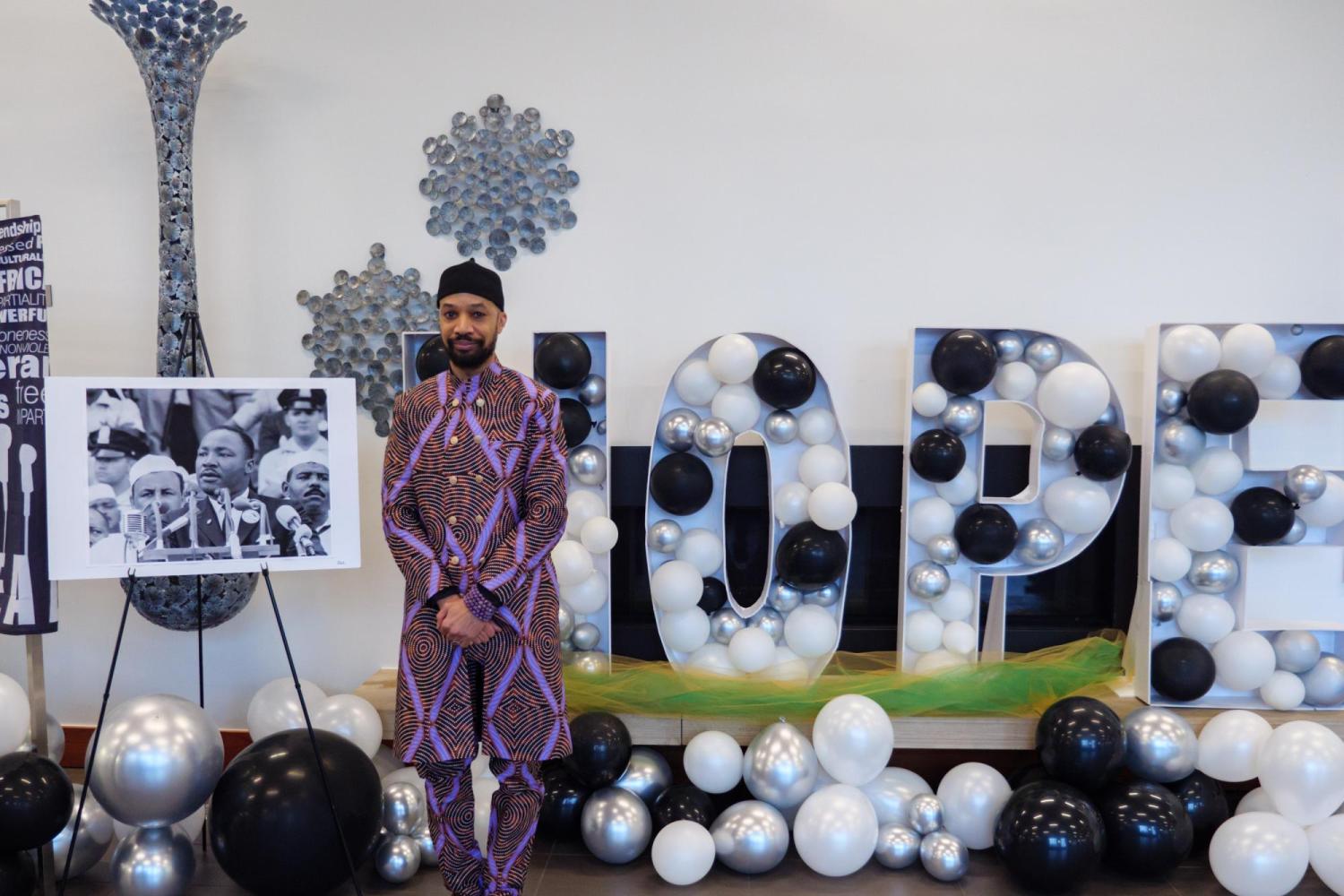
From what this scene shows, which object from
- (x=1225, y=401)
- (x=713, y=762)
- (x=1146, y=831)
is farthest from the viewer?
(x=1225, y=401)

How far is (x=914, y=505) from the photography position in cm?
328

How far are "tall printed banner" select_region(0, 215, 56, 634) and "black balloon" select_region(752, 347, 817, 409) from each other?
206 cm

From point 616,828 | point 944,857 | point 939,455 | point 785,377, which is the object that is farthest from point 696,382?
point 944,857

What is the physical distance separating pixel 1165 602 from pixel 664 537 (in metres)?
1.66

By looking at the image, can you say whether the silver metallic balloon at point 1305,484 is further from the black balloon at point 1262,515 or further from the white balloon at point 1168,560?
the white balloon at point 1168,560

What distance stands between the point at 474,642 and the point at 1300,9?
11.7ft

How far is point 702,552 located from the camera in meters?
3.28

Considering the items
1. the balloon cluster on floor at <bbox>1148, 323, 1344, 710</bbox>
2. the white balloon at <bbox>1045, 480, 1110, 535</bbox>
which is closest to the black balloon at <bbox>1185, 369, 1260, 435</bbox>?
the balloon cluster on floor at <bbox>1148, 323, 1344, 710</bbox>

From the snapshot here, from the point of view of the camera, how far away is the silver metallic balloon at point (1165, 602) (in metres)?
3.20

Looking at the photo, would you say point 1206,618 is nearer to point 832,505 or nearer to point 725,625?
point 832,505

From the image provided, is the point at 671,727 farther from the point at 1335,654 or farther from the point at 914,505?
the point at 1335,654

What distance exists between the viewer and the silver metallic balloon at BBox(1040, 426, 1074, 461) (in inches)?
127

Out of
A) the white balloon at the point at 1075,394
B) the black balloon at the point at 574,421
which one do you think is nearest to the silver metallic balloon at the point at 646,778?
the black balloon at the point at 574,421

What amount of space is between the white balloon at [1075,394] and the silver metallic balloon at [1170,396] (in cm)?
19
